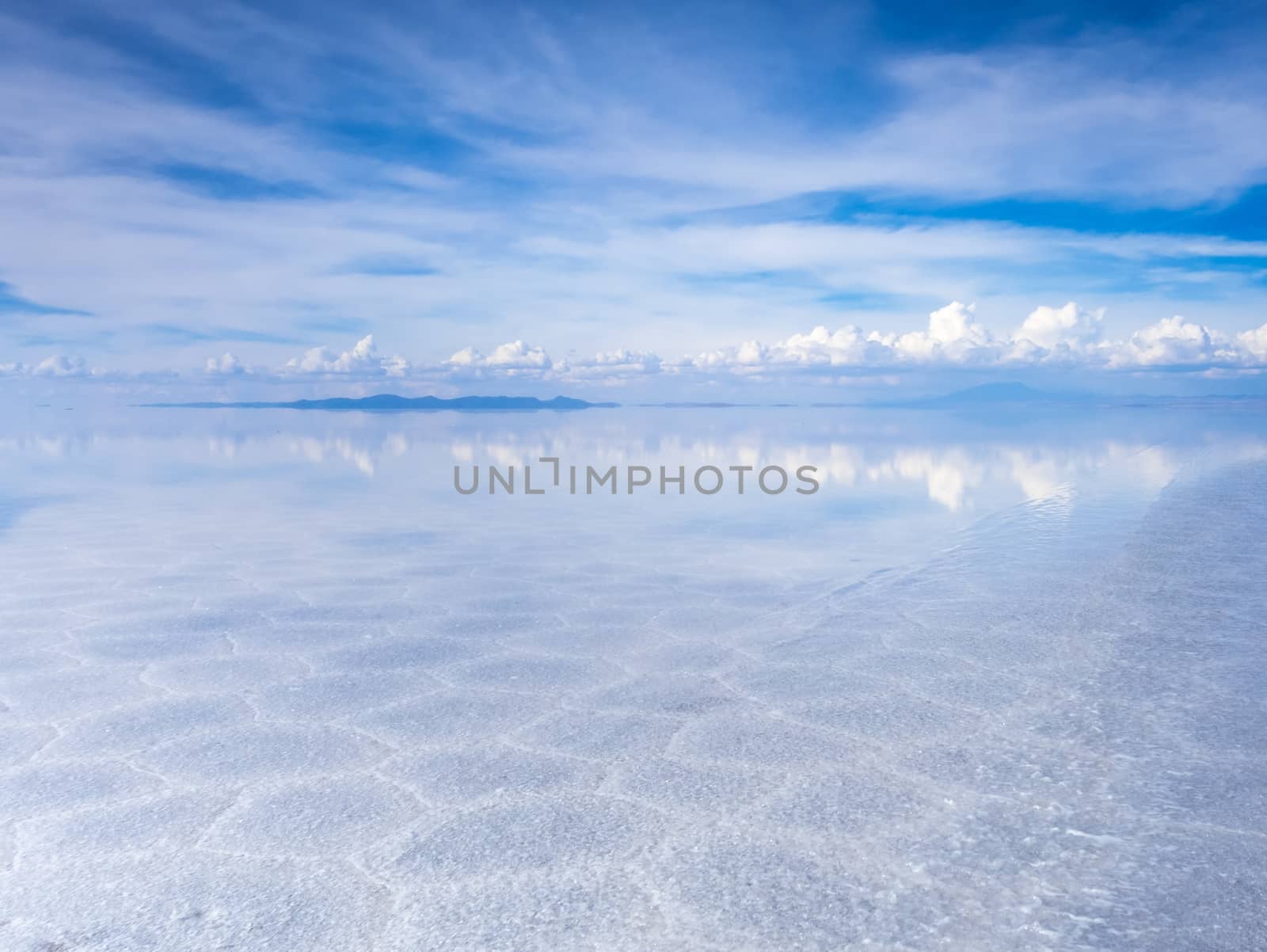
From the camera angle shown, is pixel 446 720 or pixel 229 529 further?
pixel 229 529

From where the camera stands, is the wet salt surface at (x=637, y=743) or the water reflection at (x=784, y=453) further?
the water reflection at (x=784, y=453)

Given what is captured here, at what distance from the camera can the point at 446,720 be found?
3.89 m

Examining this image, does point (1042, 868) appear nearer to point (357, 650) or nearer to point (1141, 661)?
point (1141, 661)

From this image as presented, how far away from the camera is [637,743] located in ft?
11.8

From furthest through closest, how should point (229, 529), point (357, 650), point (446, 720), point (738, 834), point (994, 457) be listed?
point (994, 457) < point (229, 529) < point (357, 650) < point (446, 720) < point (738, 834)

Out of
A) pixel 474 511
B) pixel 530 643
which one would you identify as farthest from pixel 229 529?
pixel 530 643

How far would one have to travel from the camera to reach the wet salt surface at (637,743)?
8.03ft

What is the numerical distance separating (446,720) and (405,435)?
2711cm

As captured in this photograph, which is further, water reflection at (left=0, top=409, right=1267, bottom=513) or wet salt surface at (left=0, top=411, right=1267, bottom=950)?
water reflection at (left=0, top=409, right=1267, bottom=513)

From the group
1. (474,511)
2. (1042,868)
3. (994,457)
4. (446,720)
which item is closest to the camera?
(1042,868)

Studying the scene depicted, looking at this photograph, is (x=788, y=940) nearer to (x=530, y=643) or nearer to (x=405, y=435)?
(x=530, y=643)

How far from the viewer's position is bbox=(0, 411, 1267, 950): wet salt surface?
2.45 m

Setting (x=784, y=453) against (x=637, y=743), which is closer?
(x=637, y=743)

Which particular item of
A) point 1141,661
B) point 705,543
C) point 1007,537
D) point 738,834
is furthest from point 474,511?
point 738,834
